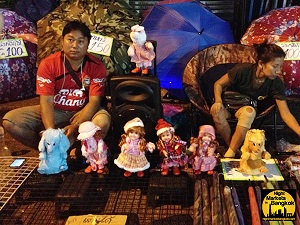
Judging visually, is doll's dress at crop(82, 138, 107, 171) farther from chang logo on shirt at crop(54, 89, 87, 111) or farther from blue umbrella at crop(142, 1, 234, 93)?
blue umbrella at crop(142, 1, 234, 93)

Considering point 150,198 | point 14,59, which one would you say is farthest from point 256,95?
point 14,59

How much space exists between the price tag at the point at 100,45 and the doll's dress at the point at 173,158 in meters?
2.14

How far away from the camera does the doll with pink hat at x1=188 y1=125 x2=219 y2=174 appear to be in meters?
2.91

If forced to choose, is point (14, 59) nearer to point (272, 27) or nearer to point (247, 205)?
point (272, 27)

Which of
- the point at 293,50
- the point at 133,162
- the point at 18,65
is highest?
the point at 293,50

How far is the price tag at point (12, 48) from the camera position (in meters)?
5.04

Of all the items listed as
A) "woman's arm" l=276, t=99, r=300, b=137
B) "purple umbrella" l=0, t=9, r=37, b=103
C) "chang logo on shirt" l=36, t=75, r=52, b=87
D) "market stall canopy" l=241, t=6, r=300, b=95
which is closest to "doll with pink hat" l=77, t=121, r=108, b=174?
"chang logo on shirt" l=36, t=75, r=52, b=87

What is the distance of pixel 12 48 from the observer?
16.7 ft

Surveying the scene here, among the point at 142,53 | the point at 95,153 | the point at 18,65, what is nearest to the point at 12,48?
the point at 18,65

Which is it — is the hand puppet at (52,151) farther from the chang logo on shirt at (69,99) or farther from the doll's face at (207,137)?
the doll's face at (207,137)

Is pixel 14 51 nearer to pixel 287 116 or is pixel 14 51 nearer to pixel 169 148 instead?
pixel 169 148

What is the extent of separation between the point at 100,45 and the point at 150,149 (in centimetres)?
220

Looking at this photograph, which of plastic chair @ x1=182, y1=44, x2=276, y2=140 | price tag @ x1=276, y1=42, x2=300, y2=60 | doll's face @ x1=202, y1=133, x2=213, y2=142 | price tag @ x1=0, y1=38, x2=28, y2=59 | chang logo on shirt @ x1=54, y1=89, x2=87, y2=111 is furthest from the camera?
price tag @ x1=0, y1=38, x2=28, y2=59

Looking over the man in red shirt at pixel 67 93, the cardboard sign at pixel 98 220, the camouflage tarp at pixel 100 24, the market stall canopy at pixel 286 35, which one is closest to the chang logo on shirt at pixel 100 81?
the man in red shirt at pixel 67 93
